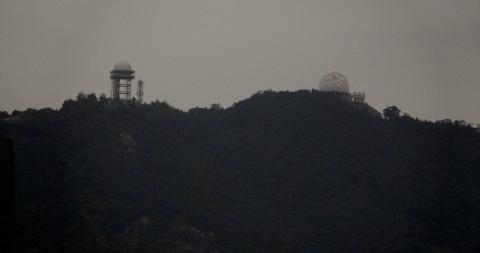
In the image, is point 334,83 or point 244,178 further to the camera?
point 334,83

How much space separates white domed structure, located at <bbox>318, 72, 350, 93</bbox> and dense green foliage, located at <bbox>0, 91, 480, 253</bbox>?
2.09 meters

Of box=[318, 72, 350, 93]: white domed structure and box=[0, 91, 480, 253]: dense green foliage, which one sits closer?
box=[0, 91, 480, 253]: dense green foliage

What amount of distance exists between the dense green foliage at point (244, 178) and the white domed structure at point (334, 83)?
209 centimetres

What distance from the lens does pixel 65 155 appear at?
97.4 metres

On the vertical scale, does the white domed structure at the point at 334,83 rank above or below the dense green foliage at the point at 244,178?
above

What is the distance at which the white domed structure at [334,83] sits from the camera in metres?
118

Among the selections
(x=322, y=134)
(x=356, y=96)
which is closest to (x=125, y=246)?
(x=322, y=134)

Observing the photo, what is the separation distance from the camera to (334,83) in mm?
118125

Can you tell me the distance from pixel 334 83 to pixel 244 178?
24.2 m

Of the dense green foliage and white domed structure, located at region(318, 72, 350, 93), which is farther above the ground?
white domed structure, located at region(318, 72, 350, 93)

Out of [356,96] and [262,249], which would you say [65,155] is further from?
[356,96]

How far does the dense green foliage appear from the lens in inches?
3391

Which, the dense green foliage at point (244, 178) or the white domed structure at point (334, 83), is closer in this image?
the dense green foliage at point (244, 178)

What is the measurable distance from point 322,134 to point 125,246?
36972 millimetres
